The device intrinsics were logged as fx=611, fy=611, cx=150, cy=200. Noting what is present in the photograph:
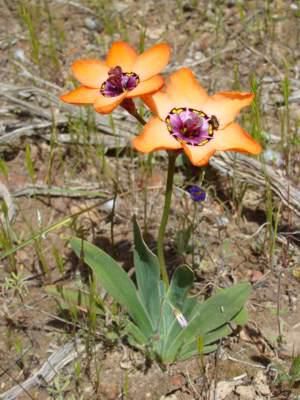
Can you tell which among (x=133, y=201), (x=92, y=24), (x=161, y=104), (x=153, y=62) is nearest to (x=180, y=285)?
(x=161, y=104)

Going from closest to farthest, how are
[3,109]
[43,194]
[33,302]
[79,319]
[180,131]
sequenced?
[180,131], [79,319], [33,302], [43,194], [3,109]

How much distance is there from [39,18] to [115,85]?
78.8 inches

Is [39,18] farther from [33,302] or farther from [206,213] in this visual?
[33,302]

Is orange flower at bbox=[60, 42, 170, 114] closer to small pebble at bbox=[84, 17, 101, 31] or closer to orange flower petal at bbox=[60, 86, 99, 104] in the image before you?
orange flower petal at bbox=[60, 86, 99, 104]

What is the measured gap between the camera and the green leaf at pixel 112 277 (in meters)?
1.77

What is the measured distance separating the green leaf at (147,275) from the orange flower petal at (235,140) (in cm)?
35

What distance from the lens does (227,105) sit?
5.30ft

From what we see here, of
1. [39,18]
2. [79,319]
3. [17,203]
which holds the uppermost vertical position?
[39,18]

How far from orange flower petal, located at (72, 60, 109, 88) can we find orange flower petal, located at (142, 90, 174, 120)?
0.16m

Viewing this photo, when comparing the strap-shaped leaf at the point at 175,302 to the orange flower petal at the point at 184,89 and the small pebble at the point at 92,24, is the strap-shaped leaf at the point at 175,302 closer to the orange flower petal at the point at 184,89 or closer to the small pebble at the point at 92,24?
the orange flower petal at the point at 184,89

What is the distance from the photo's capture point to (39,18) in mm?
3396

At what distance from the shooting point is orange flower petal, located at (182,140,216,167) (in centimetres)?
142

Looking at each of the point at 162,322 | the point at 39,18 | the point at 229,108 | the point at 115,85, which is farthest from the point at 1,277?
the point at 39,18

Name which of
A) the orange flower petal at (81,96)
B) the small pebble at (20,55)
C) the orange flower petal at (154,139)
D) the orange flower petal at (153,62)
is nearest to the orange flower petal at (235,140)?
the orange flower petal at (154,139)
